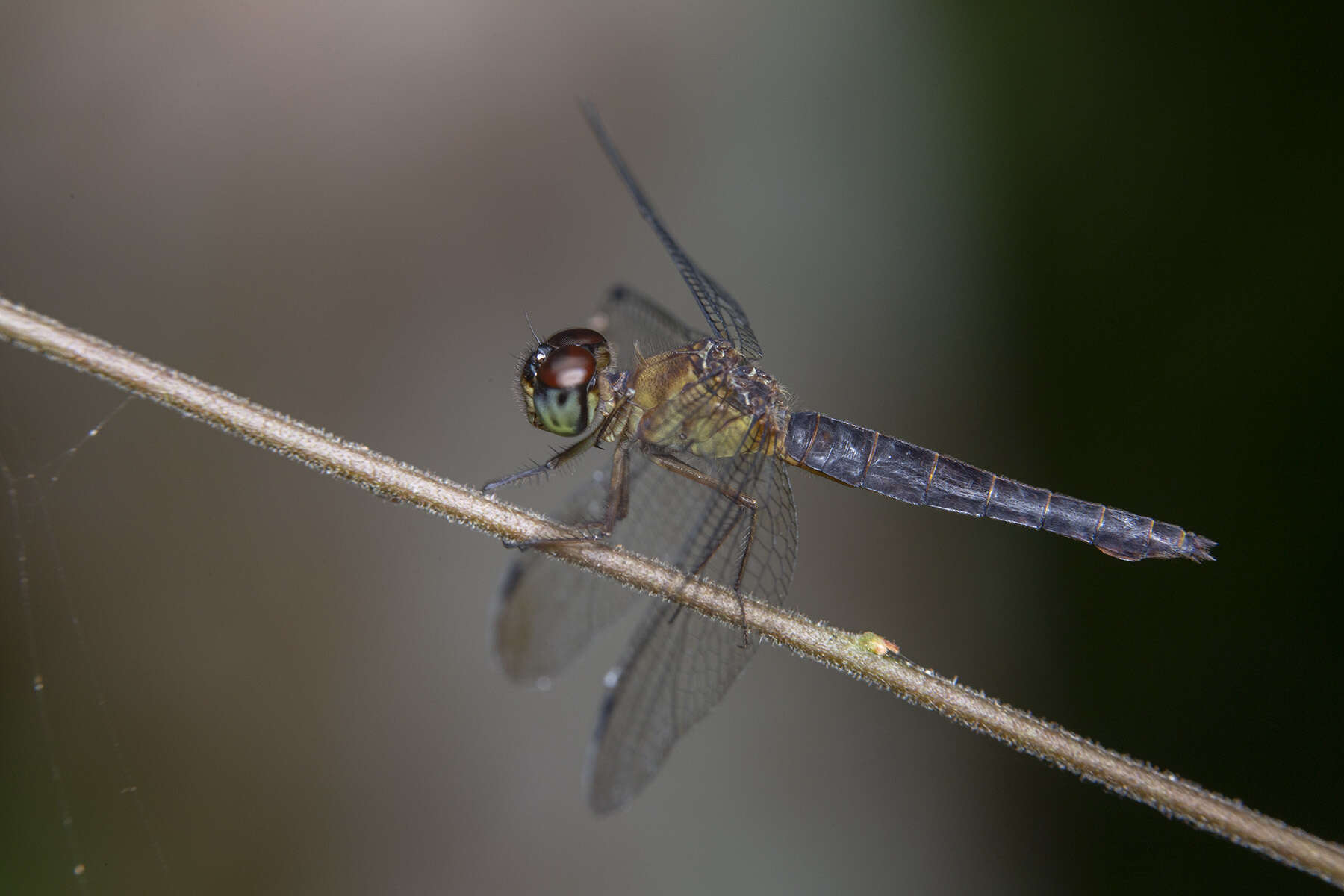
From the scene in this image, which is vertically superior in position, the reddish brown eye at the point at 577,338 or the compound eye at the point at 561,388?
the reddish brown eye at the point at 577,338

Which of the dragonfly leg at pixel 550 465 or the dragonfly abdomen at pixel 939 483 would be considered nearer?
the dragonfly leg at pixel 550 465

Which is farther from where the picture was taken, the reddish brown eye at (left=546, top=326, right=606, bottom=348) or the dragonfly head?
the reddish brown eye at (left=546, top=326, right=606, bottom=348)

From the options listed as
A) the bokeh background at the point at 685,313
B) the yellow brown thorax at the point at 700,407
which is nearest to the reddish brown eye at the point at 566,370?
the yellow brown thorax at the point at 700,407

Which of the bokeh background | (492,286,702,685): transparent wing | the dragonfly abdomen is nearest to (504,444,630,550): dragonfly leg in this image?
(492,286,702,685): transparent wing

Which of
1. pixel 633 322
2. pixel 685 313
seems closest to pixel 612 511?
pixel 633 322

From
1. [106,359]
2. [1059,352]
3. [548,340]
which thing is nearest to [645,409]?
[548,340]

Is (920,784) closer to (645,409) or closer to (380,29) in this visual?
(645,409)

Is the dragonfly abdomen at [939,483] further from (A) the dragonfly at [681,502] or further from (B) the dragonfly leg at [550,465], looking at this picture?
(B) the dragonfly leg at [550,465]

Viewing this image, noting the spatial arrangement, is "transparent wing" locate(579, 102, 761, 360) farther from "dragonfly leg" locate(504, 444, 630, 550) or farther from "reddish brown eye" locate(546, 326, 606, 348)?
"dragonfly leg" locate(504, 444, 630, 550)
